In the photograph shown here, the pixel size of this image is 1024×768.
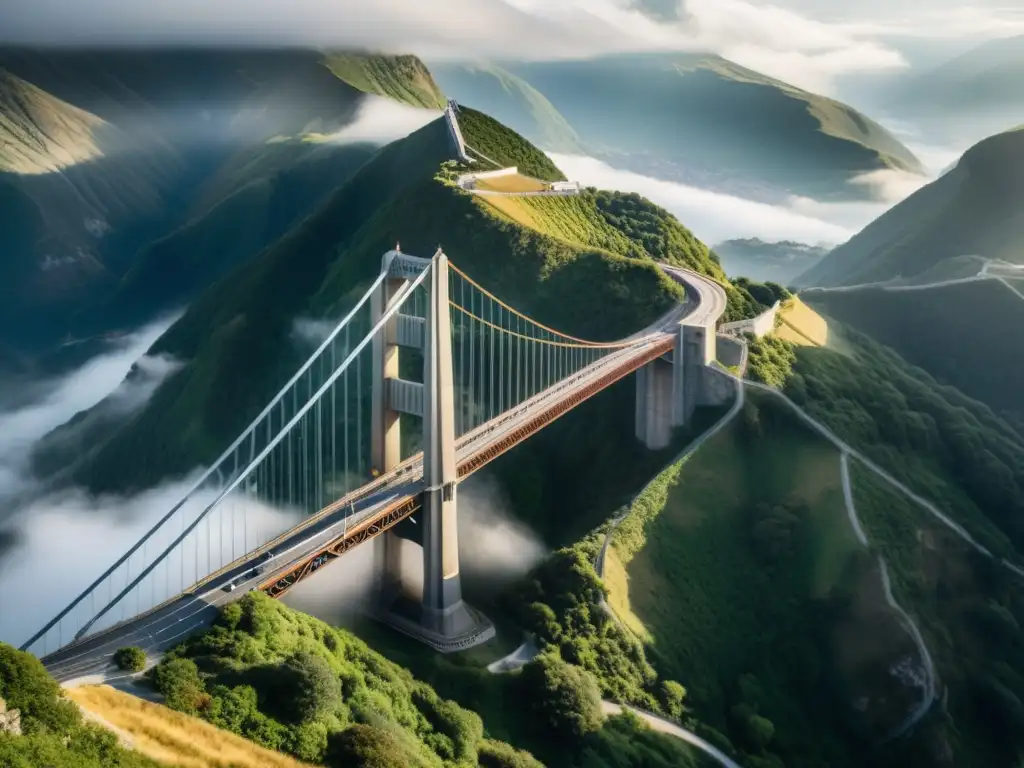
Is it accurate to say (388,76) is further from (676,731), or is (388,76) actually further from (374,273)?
(676,731)

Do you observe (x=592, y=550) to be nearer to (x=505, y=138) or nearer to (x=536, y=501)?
(x=536, y=501)

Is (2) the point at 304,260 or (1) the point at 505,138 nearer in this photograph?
(2) the point at 304,260

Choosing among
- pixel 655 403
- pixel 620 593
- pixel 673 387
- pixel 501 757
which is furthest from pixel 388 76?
pixel 501 757

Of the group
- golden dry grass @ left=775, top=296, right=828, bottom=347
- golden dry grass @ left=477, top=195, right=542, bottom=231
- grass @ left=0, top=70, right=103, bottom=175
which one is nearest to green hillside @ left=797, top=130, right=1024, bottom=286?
golden dry grass @ left=775, top=296, right=828, bottom=347

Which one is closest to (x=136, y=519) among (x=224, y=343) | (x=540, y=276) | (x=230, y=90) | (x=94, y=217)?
(x=224, y=343)

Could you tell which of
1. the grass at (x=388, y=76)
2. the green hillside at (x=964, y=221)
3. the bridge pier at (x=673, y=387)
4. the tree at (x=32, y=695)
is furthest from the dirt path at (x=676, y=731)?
the grass at (x=388, y=76)

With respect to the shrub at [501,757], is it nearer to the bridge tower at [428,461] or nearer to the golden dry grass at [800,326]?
the bridge tower at [428,461]
